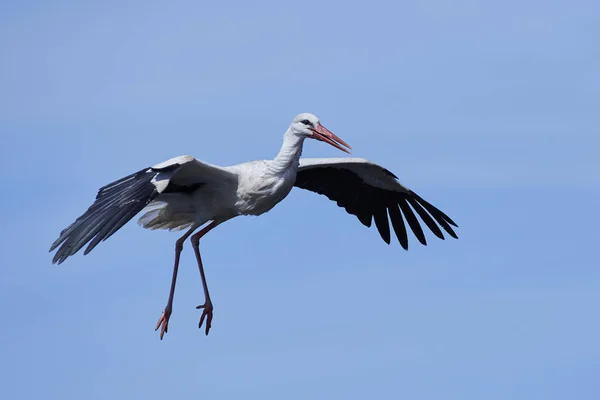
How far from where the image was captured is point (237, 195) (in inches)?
720

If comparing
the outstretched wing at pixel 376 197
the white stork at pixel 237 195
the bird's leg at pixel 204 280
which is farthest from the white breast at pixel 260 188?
the outstretched wing at pixel 376 197

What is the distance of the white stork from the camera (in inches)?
663

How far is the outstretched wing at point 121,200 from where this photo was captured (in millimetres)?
16531

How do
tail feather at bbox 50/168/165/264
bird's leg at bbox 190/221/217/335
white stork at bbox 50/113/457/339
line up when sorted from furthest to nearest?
bird's leg at bbox 190/221/217/335
white stork at bbox 50/113/457/339
tail feather at bbox 50/168/165/264

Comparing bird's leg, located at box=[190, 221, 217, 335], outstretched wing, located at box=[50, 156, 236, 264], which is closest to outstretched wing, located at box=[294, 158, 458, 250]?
bird's leg, located at box=[190, 221, 217, 335]

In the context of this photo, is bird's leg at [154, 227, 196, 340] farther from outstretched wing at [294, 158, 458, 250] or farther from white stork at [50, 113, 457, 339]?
outstretched wing at [294, 158, 458, 250]

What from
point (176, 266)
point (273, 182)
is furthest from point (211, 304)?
point (273, 182)

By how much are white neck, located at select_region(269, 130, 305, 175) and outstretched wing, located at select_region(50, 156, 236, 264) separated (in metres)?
0.57

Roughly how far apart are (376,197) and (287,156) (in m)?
3.55

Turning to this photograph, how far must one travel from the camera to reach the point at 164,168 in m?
17.3

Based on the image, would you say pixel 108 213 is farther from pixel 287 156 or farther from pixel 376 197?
pixel 376 197

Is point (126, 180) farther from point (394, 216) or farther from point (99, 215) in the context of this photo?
point (394, 216)

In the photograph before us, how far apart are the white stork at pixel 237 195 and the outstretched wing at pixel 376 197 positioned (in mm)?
14

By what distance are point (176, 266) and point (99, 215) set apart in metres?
2.61
